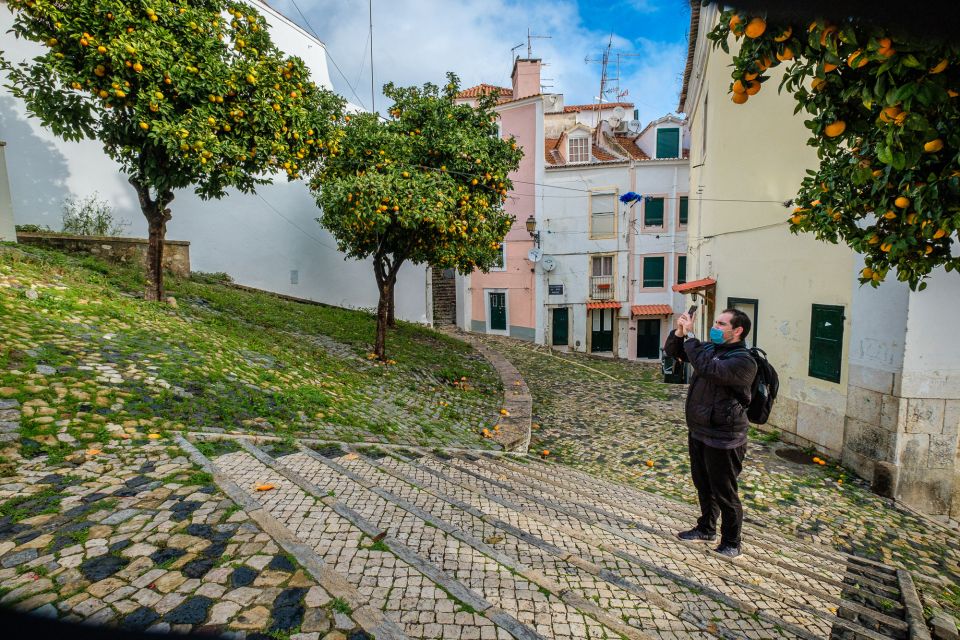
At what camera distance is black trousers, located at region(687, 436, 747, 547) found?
12.1 ft

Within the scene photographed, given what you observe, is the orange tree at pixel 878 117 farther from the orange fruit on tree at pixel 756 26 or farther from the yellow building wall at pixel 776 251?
the yellow building wall at pixel 776 251

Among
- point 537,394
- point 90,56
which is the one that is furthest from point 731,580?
point 90,56

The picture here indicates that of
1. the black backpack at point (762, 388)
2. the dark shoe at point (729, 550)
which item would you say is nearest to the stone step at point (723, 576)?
the dark shoe at point (729, 550)

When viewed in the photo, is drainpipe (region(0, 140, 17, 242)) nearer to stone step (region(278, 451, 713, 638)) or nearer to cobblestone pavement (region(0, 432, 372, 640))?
cobblestone pavement (region(0, 432, 372, 640))

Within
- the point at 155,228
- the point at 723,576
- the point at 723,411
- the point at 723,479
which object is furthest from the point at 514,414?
the point at 155,228

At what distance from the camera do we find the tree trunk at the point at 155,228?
27.6ft

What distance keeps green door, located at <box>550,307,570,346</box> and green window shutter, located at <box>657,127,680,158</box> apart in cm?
814

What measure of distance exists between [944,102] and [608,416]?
28.2 feet

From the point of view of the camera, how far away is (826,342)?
7836mm

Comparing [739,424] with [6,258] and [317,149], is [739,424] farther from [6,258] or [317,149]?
[6,258]

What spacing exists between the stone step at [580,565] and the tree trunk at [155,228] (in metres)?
6.87

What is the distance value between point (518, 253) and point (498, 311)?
3022mm

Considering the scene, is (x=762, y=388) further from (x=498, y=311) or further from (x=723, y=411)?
(x=498, y=311)

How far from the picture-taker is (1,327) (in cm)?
584
